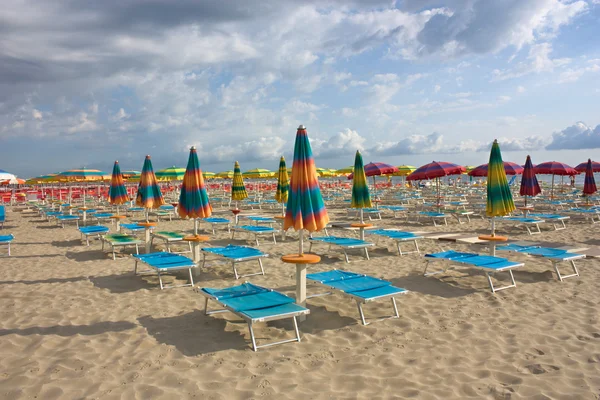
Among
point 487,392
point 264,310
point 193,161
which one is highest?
point 193,161

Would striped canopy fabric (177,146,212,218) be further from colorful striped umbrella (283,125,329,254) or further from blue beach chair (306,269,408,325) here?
colorful striped umbrella (283,125,329,254)

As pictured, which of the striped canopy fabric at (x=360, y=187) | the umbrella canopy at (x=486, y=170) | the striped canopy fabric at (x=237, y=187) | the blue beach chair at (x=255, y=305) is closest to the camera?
the blue beach chair at (x=255, y=305)

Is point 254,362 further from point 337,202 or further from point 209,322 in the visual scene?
point 337,202

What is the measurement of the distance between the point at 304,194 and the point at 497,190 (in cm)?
473

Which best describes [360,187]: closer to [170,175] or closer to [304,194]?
[304,194]

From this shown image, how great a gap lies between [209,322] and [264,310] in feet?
3.17

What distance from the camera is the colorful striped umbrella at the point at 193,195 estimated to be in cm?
745

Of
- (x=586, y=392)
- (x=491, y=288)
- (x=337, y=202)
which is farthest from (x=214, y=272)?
(x=337, y=202)

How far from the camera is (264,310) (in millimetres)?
4430

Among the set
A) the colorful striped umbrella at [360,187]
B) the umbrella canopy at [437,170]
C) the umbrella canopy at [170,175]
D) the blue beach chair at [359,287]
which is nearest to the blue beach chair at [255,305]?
the blue beach chair at [359,287]

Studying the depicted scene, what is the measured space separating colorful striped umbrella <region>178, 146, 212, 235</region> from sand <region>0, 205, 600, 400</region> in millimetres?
1202

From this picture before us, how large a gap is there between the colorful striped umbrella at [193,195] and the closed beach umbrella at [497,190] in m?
5.41

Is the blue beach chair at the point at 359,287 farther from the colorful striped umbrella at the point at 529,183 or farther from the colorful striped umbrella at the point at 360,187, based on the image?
the colorful striped umbrella at the point at 529,183

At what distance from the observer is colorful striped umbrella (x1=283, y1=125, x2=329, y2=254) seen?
187 inches
